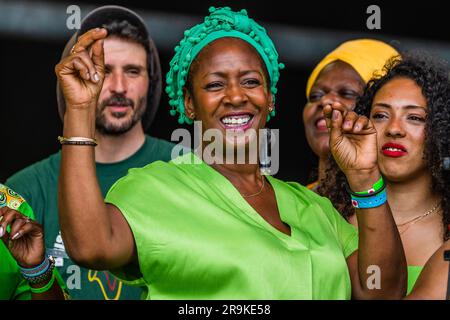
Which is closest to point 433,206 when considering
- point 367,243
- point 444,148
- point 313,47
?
point 444,148

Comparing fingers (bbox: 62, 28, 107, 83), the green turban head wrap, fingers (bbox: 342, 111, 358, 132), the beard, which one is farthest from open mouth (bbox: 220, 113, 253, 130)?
the beard

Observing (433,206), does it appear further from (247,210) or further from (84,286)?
(84,286)

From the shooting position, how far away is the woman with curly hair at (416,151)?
3262 mm

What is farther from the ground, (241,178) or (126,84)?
(126,84)

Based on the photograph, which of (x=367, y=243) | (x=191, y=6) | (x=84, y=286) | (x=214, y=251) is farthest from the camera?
(x=191, y=6)

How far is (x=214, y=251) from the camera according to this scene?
8.15 feet

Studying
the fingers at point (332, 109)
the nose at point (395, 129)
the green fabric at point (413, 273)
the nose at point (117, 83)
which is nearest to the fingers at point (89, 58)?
the fingers at point (332, 109)

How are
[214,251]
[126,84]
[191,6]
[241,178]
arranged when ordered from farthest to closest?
[191,6], [126,84], [241,178], [214,251]

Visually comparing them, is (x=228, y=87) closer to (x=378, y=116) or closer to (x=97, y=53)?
(x=97, y=53)

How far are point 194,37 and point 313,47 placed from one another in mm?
1986

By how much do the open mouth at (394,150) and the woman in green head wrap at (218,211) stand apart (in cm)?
40

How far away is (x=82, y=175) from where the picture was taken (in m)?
2.30

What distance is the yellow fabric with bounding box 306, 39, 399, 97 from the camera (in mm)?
4047
